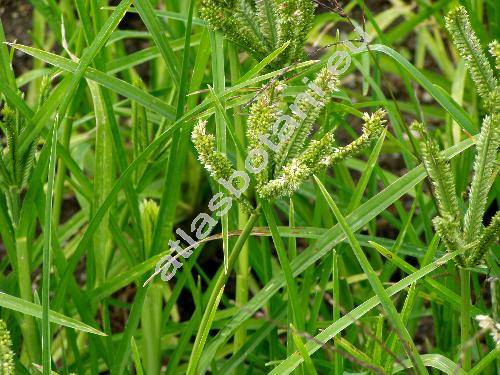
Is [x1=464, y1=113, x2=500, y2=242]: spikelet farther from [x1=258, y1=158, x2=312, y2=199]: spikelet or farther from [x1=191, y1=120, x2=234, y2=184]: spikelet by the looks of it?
[x1=191, y1=120, x2=234, y2=184]: spikelet

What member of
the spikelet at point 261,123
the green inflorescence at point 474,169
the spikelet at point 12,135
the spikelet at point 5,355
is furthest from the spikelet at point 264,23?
the spikelet at point 5,355

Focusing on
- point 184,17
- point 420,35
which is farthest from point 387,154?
point 184,17

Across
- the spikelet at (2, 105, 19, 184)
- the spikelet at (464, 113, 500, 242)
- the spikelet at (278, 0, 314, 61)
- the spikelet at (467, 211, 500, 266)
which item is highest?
the spikelet at (278, 0, 314, 61)

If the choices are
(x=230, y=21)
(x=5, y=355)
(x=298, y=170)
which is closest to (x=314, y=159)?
(x=298, y=170)

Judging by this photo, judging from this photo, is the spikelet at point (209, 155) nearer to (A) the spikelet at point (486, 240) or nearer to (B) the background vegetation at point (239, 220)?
(B) the background vegetation at point (239, 220)

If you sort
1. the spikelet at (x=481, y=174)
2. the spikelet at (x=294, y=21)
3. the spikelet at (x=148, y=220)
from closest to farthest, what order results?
the spikelet at (x=481, y=174) → the spikelet at (x=294, y=21) → the spikelet at (x=148, y=220)

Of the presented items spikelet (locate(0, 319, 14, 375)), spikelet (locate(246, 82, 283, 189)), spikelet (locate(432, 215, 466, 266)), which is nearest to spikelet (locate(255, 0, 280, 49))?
spikelet (locate(246, 82, 283, 189))

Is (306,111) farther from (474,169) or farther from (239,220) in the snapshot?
(239,220)
